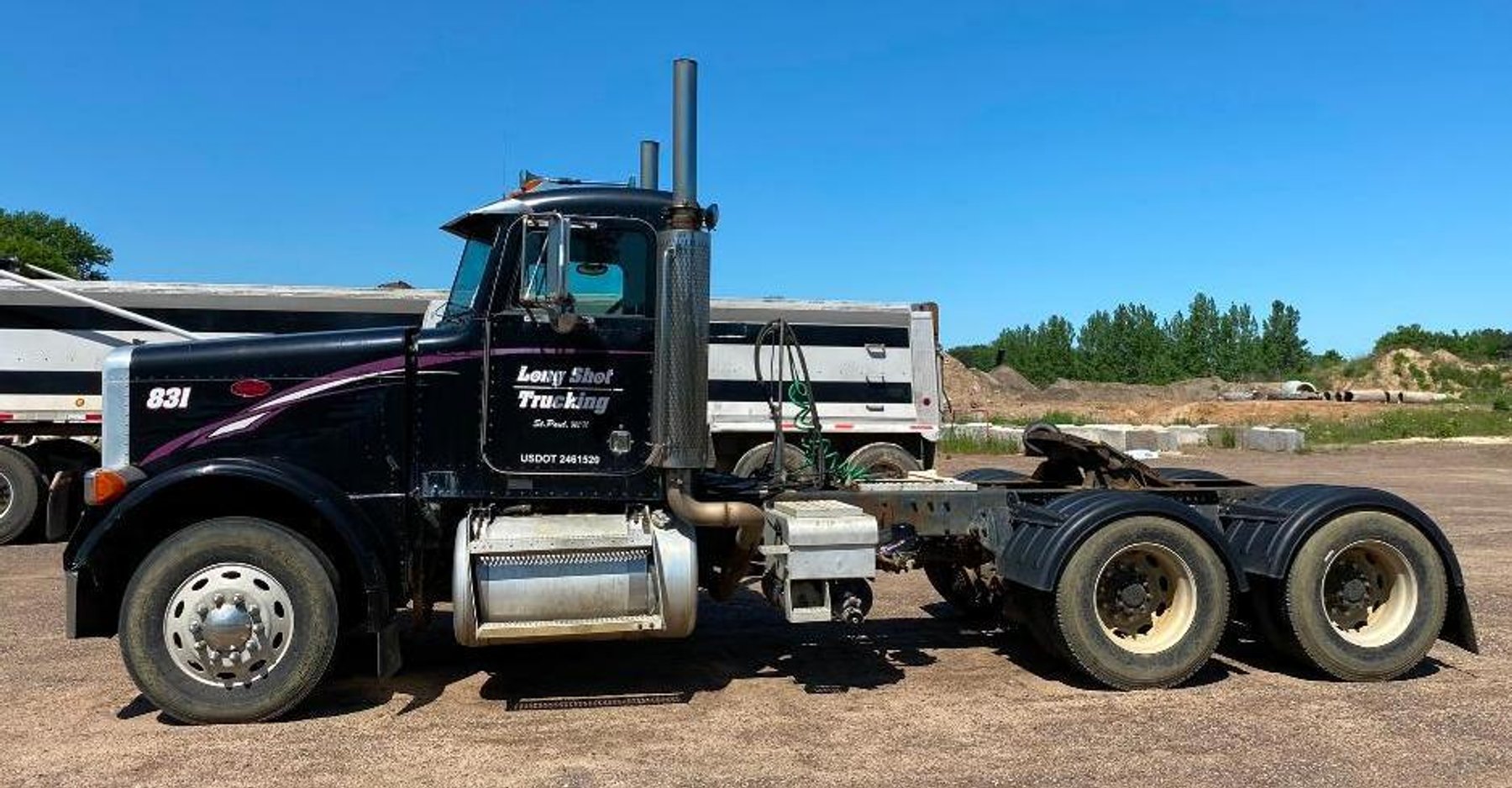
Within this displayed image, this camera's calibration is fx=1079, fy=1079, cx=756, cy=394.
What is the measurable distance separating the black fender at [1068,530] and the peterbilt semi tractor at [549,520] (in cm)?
2

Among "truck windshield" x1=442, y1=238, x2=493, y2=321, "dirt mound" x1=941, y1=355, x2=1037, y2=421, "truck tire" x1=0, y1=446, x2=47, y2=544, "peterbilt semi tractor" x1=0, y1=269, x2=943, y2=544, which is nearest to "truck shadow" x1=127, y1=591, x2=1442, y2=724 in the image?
"truck windshield" x1=442, y1=238, x2=493, y2=321

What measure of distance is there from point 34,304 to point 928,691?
40.7 feet

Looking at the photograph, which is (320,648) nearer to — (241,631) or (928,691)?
(241,631)

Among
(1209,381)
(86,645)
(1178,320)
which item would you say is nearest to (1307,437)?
(86,645)

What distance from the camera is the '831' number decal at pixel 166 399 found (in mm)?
5703

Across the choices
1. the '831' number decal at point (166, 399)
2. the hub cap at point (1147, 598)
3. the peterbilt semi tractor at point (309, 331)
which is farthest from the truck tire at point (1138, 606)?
the peterbilt semi tractor at point (309, 331)

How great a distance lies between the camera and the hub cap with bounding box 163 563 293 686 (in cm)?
529

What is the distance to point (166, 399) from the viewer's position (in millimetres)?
5711

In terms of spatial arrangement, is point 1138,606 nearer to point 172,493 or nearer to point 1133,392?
point 172,493

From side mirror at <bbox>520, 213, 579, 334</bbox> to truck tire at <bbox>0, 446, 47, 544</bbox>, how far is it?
10.5m

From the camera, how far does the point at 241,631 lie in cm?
530

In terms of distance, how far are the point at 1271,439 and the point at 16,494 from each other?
28472mm

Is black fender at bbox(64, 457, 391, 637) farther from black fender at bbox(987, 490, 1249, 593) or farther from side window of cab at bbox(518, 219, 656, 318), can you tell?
black fender at bbox(987, 490, 1249, 593)

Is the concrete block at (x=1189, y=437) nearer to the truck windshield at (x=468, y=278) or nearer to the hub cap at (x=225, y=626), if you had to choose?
the truck windshield at (x=468, y=278)
